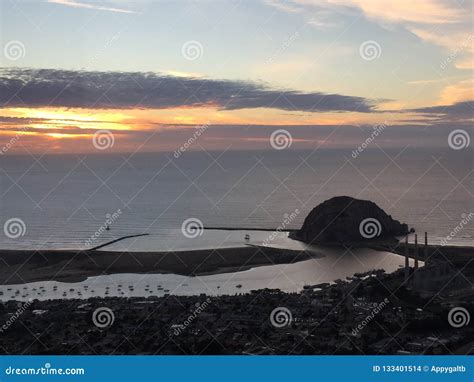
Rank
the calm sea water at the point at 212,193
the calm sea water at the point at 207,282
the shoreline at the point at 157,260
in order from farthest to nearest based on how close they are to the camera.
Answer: the calm sea water at the point at 212,193, the shoreline at the point at 157,260, the calm sea water at the point at 207,282

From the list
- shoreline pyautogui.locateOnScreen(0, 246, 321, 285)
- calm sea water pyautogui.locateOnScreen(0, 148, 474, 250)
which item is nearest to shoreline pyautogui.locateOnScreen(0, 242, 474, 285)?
shoreline pyautogui.locateOnScreen(0, 246, 321, 285)

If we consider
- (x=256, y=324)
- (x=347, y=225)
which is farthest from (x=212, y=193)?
(x=256, y=324)

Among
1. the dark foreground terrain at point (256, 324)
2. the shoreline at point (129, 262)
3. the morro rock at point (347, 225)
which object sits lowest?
the dark foreground terrain at point (256, 324)

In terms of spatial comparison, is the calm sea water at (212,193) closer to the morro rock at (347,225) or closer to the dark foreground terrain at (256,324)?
the morro rock at (347,225)

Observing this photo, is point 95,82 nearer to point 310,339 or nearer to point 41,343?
point 41,343

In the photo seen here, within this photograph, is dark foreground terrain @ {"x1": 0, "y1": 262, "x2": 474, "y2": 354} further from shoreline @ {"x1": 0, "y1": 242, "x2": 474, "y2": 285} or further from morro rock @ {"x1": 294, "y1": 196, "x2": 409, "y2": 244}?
morro rock @ {"x1": 294, "y1": 196, "x2": 409, "y2": 244}

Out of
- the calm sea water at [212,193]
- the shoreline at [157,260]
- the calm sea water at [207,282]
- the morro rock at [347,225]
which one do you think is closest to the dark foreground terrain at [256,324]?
the calm sea water at [207,282]
